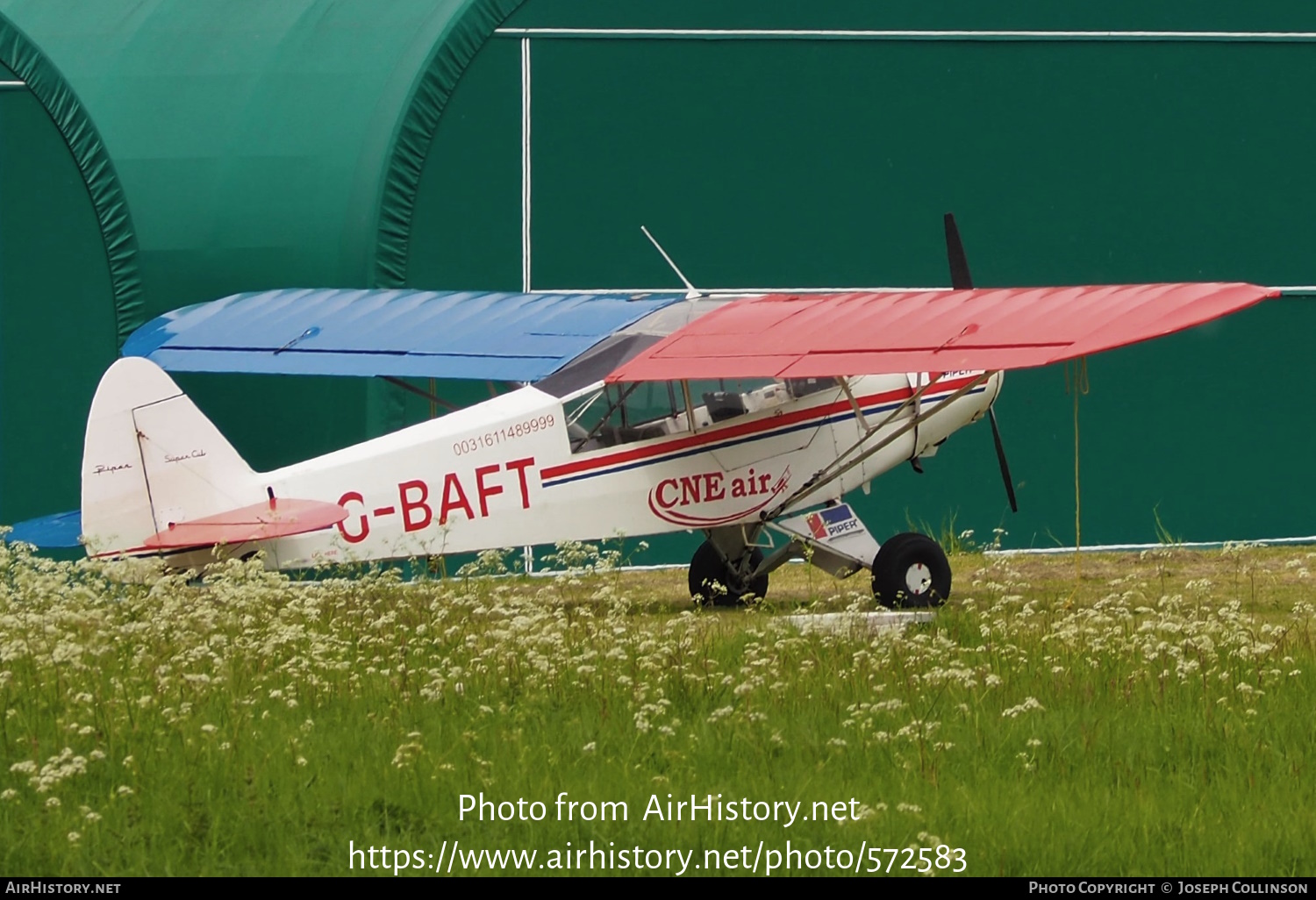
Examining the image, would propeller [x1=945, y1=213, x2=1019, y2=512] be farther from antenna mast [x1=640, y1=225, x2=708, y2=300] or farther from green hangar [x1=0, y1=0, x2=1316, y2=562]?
green hangar [x1=0, y1=0, x2=1316, y2=562]

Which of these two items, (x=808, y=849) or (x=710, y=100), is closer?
(x=808, y=849)

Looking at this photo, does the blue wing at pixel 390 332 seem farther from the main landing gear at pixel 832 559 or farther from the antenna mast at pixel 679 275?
the main landing gear at pixel 832 559

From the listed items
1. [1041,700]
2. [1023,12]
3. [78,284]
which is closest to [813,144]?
[1023,12]

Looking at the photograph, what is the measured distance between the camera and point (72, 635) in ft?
28.0

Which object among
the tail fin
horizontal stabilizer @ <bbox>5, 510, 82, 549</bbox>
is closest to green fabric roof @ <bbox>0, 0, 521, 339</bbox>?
horizontal stabilizer @ <bbox>5, 510, 82, 549</bbox>

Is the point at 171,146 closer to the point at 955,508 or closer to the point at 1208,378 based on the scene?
the point at 955,508

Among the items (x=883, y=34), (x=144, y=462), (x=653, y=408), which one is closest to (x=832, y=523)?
(x=653, y=408)

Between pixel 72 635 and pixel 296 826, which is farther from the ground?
pixel 72 635

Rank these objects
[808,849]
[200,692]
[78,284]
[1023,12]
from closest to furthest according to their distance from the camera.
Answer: [808,849], [200,692], [78,284], [1023,12]

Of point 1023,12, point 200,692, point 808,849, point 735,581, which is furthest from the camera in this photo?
point 1023,12

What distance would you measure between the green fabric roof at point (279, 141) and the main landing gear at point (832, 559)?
3.81 metres

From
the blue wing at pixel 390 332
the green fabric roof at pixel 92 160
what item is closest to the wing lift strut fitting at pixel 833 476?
the blue wing at pixel 390 332

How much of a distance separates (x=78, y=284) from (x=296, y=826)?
399 inches

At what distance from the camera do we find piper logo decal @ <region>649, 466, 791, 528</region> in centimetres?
1308
